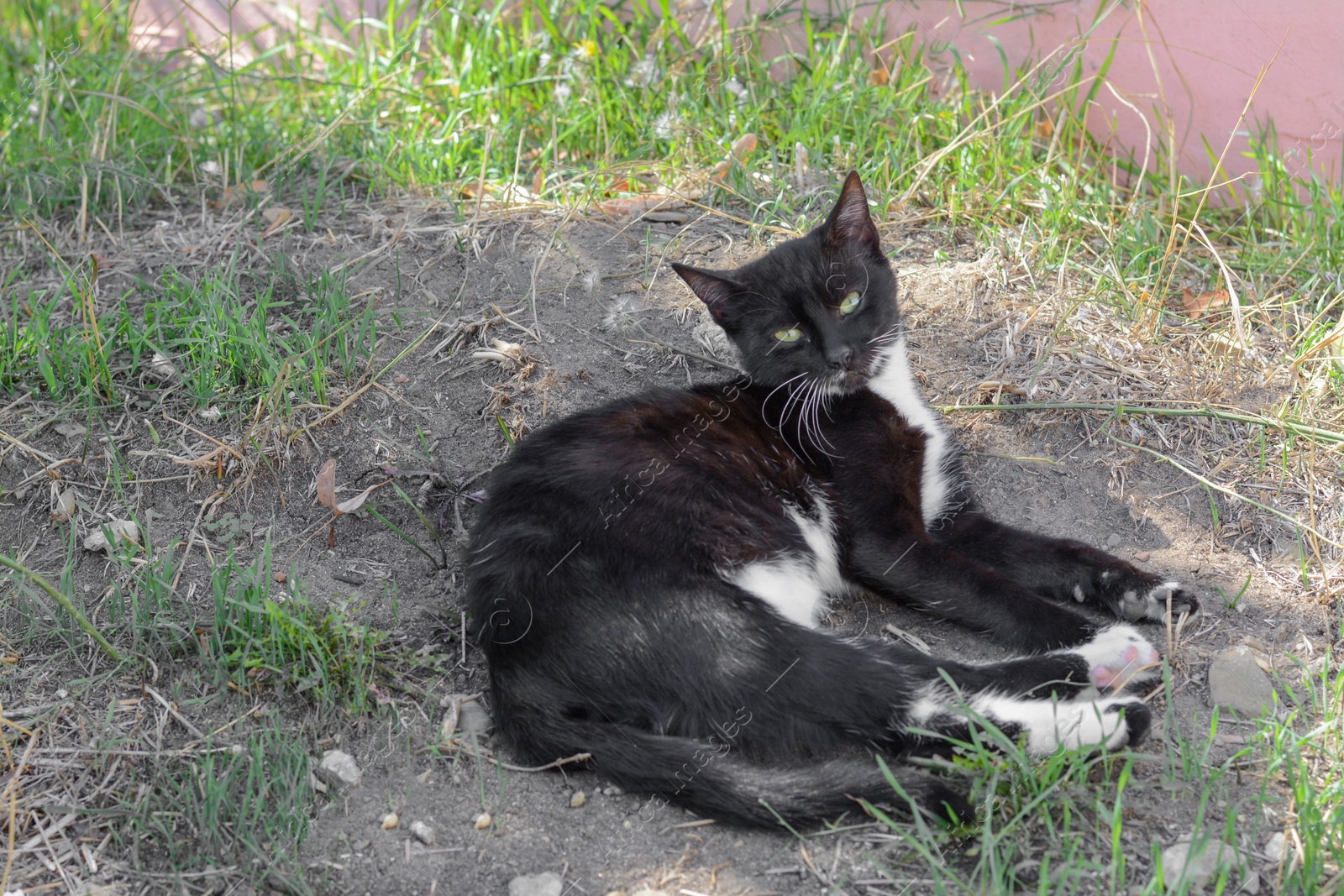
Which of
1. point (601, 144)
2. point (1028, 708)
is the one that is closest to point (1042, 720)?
point (1028, 708)

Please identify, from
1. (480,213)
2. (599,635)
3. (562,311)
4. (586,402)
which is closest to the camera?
(599,635)

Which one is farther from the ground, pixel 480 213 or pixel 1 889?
pixel 480 213

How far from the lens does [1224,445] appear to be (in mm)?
3025

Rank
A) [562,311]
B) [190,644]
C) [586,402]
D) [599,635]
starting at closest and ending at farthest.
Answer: [599,635] < [190,644] < [586,402] < [562,311]

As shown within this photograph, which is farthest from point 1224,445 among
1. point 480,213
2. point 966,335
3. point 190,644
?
point 190,644

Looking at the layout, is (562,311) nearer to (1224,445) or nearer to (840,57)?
(840,57)

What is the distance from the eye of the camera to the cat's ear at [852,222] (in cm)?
277

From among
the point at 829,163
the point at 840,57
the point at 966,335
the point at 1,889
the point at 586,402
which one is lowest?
the point at 1,889

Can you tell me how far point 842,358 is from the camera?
108 inches

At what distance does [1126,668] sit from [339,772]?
1.73 meters

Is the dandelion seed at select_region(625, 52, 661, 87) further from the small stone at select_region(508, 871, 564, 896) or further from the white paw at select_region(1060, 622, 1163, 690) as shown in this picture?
the small stone at select_region(508, 871, 564, 896)

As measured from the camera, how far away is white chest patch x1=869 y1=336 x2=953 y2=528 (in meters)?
2.86

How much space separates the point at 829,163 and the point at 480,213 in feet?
4.31

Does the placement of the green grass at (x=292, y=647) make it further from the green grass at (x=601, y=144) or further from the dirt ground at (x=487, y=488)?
the green grass at (x=601, y=144)
